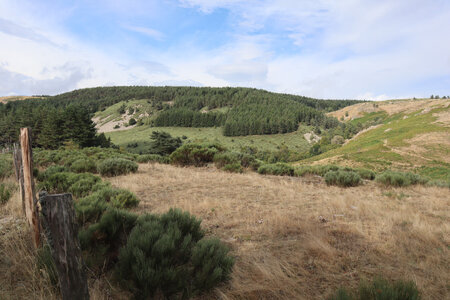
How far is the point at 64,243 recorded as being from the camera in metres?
2.14

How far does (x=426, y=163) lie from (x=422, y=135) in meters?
12.2

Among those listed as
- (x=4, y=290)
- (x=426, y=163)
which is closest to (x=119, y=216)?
(x=4, y=290)

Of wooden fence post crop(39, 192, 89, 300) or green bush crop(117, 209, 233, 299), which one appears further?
green bush crop(117, 209, 233, 299)

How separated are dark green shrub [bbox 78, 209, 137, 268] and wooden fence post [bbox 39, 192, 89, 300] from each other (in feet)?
2.89

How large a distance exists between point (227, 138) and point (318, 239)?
9756cm

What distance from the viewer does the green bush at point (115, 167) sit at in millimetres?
11672

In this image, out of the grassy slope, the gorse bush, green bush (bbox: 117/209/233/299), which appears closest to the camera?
the gorse bush

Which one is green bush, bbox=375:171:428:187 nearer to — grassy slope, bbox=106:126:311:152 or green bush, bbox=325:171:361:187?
green bush, bbox=325:171:361:187

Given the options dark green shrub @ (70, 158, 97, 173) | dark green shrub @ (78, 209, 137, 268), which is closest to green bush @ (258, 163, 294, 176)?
dark green shrub @ (70, 158, 97, 173)

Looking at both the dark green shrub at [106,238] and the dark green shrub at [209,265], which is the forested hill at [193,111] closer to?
the dark green shrub at [106,238]

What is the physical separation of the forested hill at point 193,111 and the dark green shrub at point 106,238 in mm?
54954

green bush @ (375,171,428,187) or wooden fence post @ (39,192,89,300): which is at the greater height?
wooden fence post @ (39,192,89,300)

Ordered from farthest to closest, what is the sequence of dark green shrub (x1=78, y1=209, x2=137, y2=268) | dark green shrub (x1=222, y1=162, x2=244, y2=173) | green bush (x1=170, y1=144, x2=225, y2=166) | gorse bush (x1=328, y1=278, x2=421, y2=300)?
green bush (x1=170, y1=144, x2=225, y2=166) → dark green shrub (x1=222, y1=162, x2=244, y2=173) → dark green shrub (x1=78, y1=209, x2=137, y2=268) → gorse bush (x1=328, y1=278, x2=421, y2=300)

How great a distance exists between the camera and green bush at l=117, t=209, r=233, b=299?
8.78 ft
